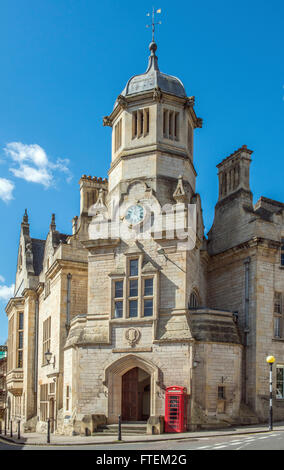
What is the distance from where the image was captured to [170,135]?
105 feet

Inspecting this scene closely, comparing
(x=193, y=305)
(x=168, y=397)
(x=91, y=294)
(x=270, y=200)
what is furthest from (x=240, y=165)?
(x=168, y=397)

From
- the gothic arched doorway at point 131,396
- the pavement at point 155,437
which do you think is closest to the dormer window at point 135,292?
the gothic arched doorway at point 131,396

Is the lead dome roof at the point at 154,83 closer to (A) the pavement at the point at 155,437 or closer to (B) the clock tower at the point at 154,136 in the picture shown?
(B) the clock tower at the point at 154,136

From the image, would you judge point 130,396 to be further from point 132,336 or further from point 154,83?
point 154,83

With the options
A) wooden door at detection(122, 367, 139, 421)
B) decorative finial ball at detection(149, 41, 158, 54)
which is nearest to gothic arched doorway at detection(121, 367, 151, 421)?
wooden door at detection(122, 367, 139, 421)

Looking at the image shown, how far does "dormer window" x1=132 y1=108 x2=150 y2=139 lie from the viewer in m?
31.9

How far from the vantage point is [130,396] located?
95.5 ft

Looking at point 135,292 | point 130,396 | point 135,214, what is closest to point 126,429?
point 130,396

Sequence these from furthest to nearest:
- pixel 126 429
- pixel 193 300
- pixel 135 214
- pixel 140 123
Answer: pixel 140 123, pixel 193 300, pixel 135 214, pixel 126 429

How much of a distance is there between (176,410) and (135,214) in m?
9.78

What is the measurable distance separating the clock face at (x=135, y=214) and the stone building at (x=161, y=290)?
0.20 feet

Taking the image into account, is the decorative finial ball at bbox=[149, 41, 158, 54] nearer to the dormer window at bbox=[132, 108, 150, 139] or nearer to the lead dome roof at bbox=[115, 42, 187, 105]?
the lead dome roof at bbox=[115, 42, 187, 105]

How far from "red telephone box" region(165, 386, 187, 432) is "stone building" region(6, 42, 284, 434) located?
41 cm

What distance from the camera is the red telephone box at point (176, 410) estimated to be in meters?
25.7
